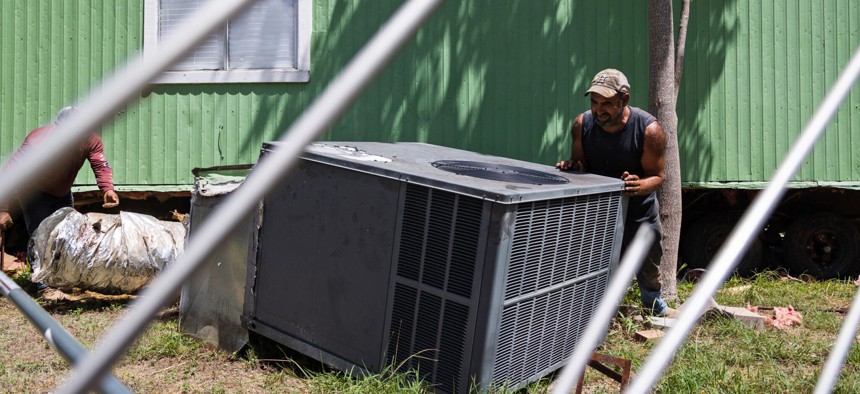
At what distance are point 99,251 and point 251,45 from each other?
8.89ft

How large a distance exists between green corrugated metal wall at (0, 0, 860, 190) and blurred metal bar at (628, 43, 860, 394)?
6.22 meters

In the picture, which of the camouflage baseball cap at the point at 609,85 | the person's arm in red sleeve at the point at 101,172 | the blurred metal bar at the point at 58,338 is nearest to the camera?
the blurred metal bar at the point at 58,338

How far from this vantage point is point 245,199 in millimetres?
681

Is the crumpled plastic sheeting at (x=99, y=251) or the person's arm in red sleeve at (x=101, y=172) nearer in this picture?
the crumpled plastic sheeting at (x=99, y=251)

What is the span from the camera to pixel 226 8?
27.3 inches

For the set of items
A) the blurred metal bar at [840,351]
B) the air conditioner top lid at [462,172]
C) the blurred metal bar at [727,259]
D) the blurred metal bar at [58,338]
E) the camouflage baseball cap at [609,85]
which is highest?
the camouflage baseball cap at [609,85]

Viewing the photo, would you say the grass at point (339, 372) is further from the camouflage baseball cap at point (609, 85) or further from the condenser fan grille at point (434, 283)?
the camouflage baseball cap at point (609, 85)

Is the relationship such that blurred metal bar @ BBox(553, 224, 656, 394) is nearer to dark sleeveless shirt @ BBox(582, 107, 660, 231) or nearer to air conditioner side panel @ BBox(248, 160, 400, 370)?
air conditioner side panel @ BBox(248, 160, 400, 370)

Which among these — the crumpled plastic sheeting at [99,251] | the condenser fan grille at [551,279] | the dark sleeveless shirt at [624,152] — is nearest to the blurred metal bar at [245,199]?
the condenser fan grille at [551,279]

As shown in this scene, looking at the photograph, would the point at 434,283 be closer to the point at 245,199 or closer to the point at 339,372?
the point at 339,372

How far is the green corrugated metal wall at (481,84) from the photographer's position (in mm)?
7191

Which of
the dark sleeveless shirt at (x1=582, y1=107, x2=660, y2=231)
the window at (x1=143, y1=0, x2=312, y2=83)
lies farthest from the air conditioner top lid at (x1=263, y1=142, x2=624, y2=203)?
the window at (x1=143, y1=0, x2=312, y2=83)

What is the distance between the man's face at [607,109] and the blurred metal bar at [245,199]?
392 cm

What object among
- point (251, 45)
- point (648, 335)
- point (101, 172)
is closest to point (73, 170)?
point (101, 172)
